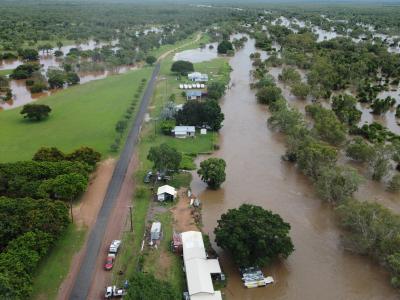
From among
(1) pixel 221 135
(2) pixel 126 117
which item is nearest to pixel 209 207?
(1) pixel 221 135

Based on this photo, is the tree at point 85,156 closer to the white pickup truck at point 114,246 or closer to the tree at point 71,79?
the white pickup truck at point 114,246

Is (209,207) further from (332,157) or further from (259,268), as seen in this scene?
(332,157)

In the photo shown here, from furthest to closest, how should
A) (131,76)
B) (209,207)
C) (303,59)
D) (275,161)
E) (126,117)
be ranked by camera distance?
(303,59)
(131,76)
(126,117)
(275,161)
(209,207)

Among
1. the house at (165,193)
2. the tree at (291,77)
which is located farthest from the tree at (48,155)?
the tree at (291,77)

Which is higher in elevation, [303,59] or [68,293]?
[303,59]

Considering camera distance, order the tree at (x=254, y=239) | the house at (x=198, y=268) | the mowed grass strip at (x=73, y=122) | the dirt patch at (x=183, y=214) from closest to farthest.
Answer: the house at (x=198, y=268)
the tree at (x=254, y=239)
the dirt patch at (x=183, y=214)
the mowed grass strip at (x=73, y=122)

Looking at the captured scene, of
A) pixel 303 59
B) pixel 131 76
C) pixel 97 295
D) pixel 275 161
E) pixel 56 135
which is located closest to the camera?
pixel 97 295
